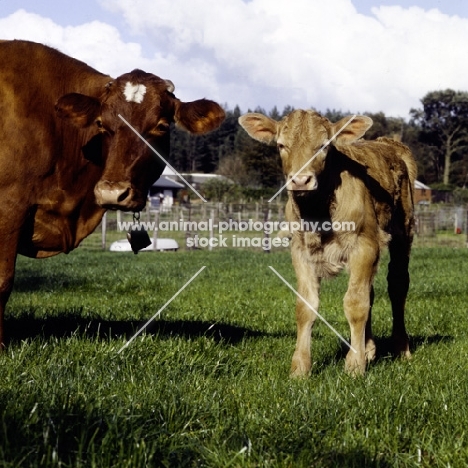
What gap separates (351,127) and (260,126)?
2.46 ft

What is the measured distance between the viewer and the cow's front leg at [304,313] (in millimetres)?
4980

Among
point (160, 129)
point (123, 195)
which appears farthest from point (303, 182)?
point (123, 195)

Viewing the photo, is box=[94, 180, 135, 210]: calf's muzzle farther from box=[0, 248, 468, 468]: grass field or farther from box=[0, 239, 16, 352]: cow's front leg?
box=[0, 248, 468, 468]: grass field

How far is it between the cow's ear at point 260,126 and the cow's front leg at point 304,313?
1057mm

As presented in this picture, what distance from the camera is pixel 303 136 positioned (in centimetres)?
523

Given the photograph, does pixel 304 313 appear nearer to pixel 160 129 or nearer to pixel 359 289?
pixel 359 289

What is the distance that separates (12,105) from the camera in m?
4.98

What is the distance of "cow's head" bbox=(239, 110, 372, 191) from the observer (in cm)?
493

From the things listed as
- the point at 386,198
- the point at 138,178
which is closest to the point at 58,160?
the point at 138,178

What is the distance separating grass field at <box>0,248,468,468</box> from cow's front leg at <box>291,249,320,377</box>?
0.45 feet

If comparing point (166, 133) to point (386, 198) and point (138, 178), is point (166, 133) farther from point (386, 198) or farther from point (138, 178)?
point (386, 198)

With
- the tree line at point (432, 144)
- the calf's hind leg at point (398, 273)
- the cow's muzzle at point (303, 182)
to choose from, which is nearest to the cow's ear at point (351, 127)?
the cow's muzzle at point (303, 182)

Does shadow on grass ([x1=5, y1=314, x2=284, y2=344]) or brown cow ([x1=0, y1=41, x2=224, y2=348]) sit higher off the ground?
brown cow ([x1=0, y1=41, x2=224, y2=348])

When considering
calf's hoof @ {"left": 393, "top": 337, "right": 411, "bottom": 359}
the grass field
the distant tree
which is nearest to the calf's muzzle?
the grass field
